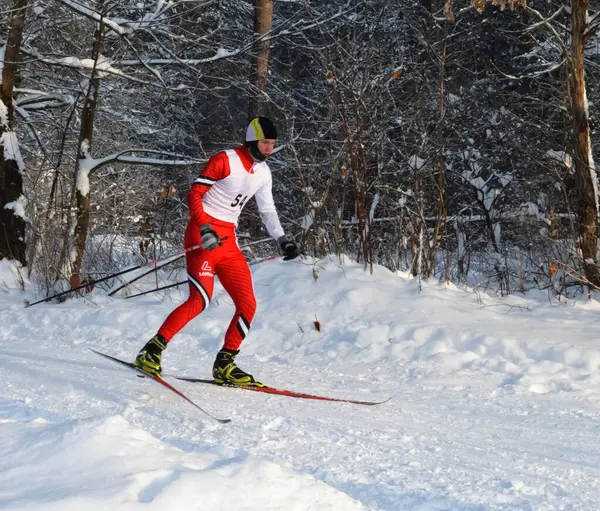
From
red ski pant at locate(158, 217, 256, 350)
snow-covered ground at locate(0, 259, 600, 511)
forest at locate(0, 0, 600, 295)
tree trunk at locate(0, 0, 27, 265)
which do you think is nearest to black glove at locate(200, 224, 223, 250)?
red ski pant at locate(158, 217, 256, 350)

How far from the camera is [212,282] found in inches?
225

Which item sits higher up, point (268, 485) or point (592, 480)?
point (268, 485)

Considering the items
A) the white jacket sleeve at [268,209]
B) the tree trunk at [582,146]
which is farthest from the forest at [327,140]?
the white jacket sleeve at [268,209]

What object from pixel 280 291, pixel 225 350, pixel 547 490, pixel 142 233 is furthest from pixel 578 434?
pixel 142 233

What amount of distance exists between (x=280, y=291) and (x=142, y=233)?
10.5ft

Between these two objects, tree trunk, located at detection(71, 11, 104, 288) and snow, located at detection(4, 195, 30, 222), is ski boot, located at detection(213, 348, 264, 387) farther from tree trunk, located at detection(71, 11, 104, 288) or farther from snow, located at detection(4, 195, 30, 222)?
snow, located at detection(4, 195, 30, 222)

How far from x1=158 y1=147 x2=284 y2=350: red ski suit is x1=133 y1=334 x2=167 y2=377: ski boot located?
2.9 inches

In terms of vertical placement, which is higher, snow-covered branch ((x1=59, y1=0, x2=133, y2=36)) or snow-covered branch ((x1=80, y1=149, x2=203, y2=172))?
snow-covered branch ((x1=59, y1=0, x2=133, y2=36))

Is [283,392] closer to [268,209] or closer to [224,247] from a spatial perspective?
[224,247]

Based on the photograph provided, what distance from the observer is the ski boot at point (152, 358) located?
17.6 ft

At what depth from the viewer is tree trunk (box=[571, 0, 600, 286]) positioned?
26.4 ft

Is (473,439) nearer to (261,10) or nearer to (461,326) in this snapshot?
(461,326)

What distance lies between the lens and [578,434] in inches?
173

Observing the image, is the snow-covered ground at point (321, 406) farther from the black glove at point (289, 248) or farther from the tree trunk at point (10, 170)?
the tree trunk at point (10, 170)
